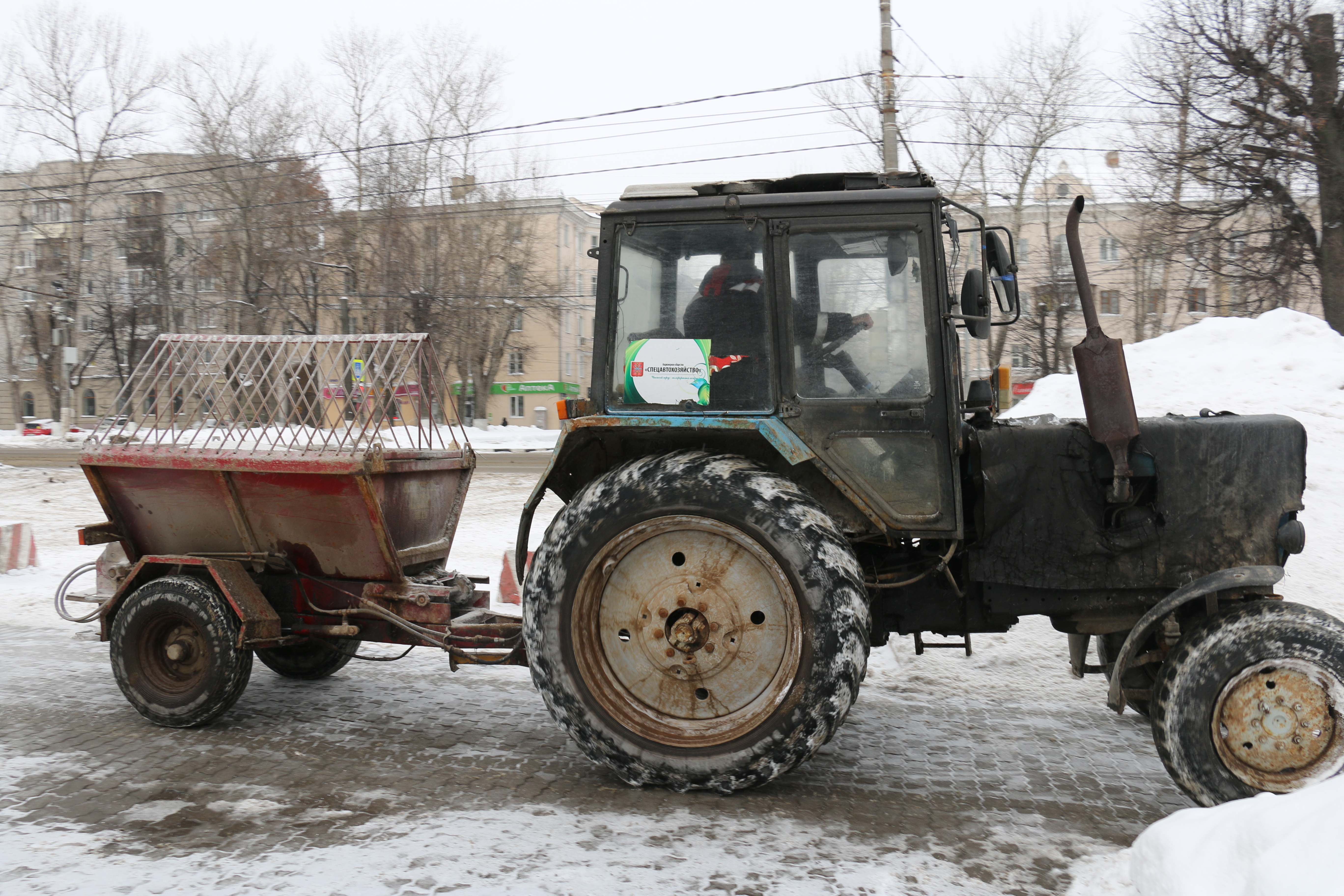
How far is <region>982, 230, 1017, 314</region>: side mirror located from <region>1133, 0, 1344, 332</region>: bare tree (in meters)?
12.1

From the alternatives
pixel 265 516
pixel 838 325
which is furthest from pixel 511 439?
pixel 838 325

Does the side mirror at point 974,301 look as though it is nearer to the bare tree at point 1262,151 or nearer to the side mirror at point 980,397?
the side mirror at point 980,397

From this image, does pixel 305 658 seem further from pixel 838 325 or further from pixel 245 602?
pixel 838 325

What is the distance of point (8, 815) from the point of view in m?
3.96

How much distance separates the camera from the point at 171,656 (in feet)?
17.0

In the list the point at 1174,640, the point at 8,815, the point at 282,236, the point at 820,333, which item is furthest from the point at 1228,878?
the point at 282,236

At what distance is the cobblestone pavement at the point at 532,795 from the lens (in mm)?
3436

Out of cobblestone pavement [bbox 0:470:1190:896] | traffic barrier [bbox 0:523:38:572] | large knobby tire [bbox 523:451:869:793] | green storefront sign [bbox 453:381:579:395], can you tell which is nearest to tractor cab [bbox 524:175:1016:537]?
large knobby tire [bbox 523:451:869:793]

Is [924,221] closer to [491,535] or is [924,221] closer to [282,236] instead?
[491,535]

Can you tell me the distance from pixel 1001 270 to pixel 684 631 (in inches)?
81.6

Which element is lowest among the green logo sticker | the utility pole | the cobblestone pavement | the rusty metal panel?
the cobblestone pavement

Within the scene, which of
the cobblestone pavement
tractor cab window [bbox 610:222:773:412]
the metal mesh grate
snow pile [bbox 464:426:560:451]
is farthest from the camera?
snow pile [bbox 464:426:560:451]

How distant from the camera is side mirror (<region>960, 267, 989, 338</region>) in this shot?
4059 millimetres

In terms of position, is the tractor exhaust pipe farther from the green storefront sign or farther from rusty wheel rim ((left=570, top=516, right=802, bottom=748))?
the green storefront sign
